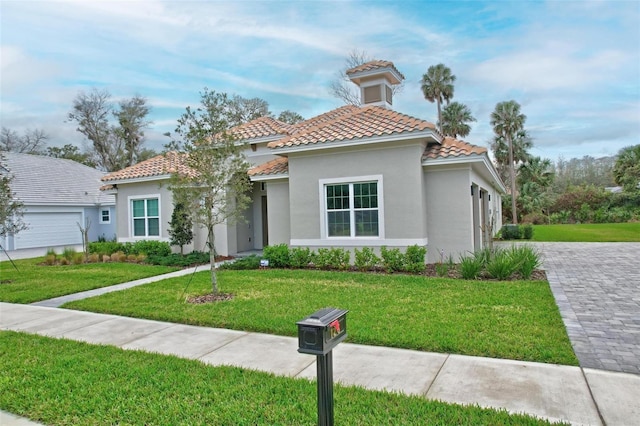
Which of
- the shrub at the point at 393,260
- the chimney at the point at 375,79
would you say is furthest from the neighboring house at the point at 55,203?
the shrub at the point at 393,260

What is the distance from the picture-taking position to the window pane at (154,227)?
17297 millimetres

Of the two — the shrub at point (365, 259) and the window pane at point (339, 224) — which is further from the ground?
the window pane at point (339, 224)

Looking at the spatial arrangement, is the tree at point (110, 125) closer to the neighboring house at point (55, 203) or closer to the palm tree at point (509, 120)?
the neighboring house at point (55, 203)

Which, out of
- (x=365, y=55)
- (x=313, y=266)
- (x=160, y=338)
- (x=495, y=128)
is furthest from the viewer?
(x=495, y=128)

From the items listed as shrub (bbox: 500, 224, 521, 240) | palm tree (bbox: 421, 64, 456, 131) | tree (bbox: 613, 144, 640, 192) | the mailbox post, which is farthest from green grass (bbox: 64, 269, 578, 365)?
tree (bbox: 613, 144, 640, 192)

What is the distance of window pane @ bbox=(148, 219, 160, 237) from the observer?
17.3m

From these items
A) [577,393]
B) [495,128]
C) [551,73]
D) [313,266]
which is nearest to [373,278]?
[313,266]

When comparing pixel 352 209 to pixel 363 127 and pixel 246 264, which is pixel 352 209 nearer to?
pixel 363 127

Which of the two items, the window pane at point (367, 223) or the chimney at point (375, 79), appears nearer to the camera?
the window pane at point (367, 223)

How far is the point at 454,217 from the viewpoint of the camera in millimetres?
11750

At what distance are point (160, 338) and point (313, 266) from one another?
676 cm

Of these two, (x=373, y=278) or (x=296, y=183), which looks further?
(x=296, y=183)

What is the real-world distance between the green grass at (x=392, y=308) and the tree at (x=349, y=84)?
2204cm

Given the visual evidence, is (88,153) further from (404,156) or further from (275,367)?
(275,367)
